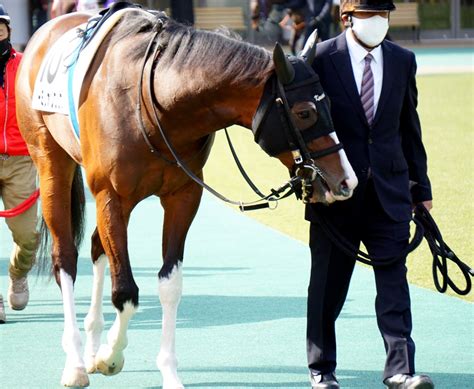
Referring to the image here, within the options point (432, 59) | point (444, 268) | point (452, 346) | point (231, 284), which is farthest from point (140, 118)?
point (432, 59)

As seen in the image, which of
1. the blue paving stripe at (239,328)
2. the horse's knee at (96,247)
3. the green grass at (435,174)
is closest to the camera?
the blue paving stripe at (239,328)

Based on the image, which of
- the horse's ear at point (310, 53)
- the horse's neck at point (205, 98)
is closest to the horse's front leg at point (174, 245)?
the horse's neck at point (205, 98)

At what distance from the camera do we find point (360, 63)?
16.9 feet

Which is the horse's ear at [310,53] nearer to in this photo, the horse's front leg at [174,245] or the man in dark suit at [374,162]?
the man in dark suit at [374,162]

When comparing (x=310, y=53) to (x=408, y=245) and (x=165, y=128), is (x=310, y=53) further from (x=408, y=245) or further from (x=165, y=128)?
(x=408, y=245)

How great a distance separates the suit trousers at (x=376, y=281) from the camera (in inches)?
203

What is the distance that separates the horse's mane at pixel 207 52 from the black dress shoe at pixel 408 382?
144 centimetres

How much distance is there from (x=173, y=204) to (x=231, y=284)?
7.58ft

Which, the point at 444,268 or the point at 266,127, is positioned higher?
the point at 266,127

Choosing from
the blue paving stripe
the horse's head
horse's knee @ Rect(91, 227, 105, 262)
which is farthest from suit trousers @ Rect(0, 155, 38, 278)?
the horse's head

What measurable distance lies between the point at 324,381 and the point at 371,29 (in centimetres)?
159

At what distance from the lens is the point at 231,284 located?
25.5 feet

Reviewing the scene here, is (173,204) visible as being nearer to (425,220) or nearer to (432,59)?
(425,220)

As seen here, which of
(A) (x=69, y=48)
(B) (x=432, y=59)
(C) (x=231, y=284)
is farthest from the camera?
(B) (x=432, y=59)
